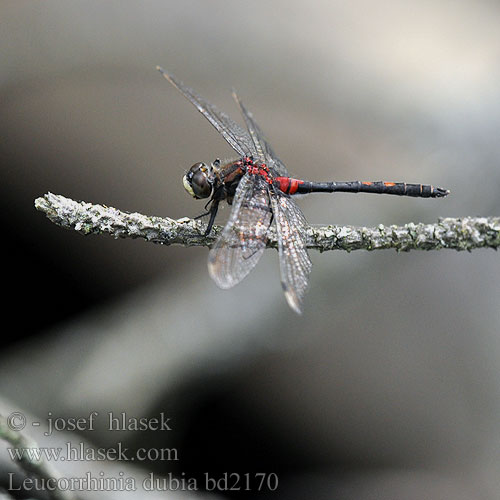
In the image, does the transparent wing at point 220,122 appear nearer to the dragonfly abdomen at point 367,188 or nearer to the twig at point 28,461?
the dragonfly abdomen at point 367,188

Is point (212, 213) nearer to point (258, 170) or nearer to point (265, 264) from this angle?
point (258, 170)

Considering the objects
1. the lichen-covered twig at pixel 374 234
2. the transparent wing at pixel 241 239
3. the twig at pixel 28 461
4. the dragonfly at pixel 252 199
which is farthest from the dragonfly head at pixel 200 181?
the twig at pixel 28 461

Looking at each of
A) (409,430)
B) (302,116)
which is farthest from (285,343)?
(302,116)

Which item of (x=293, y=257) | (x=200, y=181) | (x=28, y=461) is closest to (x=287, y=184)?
(x=200, y=181)

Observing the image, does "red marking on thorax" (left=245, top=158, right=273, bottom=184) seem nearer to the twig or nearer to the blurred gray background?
the blurred gray background

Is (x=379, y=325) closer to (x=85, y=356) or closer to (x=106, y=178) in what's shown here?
(x=85, y=356)

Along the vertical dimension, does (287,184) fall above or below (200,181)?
above
